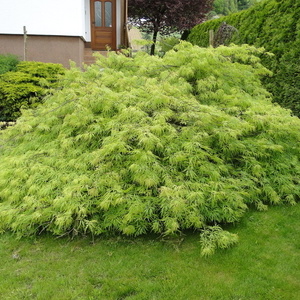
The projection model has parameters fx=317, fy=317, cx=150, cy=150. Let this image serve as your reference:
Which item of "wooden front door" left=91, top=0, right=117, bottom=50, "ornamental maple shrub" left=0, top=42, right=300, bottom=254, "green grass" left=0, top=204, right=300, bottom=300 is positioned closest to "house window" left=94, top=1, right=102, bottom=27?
"wooden front door" left=91, top=0, right=117, bottom=50

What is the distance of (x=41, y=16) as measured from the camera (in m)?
9.84

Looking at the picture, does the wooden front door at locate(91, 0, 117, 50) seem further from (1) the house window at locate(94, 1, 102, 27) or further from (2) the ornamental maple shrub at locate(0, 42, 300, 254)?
(2) the ornamental maple shrub at locate(0, 42, 300, 254)

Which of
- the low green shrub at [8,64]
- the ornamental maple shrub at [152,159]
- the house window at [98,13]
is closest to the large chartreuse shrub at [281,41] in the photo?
the ornamental maple shrub at [152,159]

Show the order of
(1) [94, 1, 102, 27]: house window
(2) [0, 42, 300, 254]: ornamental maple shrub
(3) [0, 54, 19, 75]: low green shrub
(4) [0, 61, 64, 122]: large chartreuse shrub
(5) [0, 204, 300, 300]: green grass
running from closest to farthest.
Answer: (5) [0, 204, 300, 300]: green grass → (2) [0, 42, 300, 254]: ornamental maple shrub → (4) [0, 61, 64, 122]: large chartreuse shrub → (3) [0, 54, 19, 75]: low green shrub → (1) [94, 1, 102, 27]: house window

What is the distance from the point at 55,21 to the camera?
9.91m

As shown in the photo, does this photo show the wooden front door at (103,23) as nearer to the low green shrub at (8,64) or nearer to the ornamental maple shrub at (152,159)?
the low green shrub at (8,64)

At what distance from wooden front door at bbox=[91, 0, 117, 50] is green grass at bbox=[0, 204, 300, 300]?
36.6 feet

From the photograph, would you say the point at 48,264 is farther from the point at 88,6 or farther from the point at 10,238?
the point at 88,6

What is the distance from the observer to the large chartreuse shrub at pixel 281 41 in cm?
622

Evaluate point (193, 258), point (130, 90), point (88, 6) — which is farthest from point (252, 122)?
point (88, 6)

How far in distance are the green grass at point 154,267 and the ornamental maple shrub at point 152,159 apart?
0.15 m

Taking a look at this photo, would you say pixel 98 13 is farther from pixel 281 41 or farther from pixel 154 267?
pixel 154 267

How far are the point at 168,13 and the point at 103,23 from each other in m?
4.11

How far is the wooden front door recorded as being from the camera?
13.0 m
